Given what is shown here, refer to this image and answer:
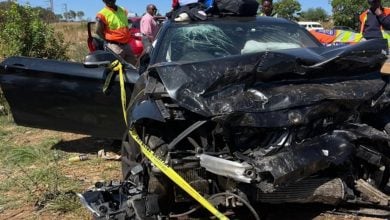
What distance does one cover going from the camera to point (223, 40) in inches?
174

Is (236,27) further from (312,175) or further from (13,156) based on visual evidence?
(13,156)

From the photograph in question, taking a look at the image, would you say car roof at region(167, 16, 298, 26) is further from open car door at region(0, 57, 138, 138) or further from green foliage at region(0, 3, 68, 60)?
green foliage at region(0, 3, 68, 60)

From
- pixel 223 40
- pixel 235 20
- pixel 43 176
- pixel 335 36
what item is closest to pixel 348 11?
pixel 335 36

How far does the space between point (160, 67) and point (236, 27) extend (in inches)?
57.1

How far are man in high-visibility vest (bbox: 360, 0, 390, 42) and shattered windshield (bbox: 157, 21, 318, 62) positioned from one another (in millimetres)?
2687

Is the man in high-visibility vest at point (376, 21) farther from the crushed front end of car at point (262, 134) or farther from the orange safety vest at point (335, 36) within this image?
the crushed front end of car at point (262, 134)

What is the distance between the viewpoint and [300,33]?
193 inches

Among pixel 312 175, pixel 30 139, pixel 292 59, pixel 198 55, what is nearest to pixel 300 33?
pixel 198 55

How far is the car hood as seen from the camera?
3045mm

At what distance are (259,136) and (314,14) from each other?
243 ft

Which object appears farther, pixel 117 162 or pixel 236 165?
pixel 117 162

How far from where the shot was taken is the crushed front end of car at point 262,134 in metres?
2.98

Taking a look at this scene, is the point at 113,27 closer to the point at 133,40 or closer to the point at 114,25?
the point at 114,25

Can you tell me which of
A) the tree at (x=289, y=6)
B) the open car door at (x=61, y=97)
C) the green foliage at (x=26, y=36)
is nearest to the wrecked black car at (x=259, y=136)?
the open car door at (x=61, y=97)
